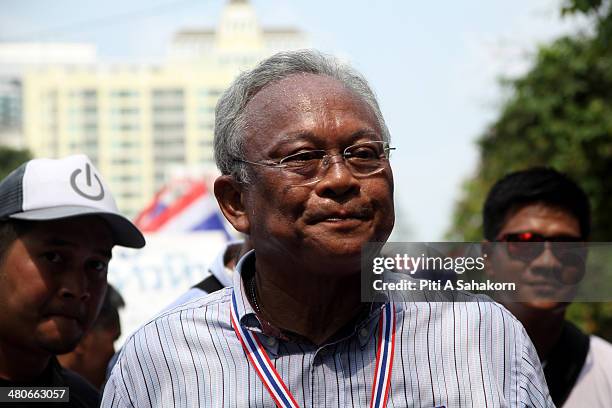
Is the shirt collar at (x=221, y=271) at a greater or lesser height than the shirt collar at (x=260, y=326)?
greater

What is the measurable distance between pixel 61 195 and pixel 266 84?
95 cm

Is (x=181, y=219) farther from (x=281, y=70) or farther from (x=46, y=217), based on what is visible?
(x=281, y=70)

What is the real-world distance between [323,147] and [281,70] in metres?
0.26

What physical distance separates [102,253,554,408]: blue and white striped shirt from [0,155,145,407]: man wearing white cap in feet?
2.16

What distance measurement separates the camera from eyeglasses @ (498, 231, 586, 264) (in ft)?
9.66

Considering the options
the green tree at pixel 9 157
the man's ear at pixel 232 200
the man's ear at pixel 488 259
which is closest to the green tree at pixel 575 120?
the man's ear at pixel 488 259

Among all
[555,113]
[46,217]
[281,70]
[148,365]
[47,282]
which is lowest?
[148,365]

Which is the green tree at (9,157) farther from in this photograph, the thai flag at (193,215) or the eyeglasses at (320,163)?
the eyeglasses at (320,163)

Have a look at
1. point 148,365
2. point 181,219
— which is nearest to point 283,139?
point 148,365

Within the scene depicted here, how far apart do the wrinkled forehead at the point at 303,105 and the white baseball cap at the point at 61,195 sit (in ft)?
2.87

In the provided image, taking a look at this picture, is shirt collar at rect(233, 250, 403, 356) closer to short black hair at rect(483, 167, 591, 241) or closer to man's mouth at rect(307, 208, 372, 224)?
man's mouth at rect(307, 208, 372, 224)

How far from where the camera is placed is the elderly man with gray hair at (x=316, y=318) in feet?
6.71

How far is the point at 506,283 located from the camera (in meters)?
2.59

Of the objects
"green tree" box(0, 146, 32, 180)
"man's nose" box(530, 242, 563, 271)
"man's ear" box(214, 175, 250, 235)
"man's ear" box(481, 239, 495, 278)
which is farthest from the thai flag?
"green tree" box(0, 146, 32, 180)
